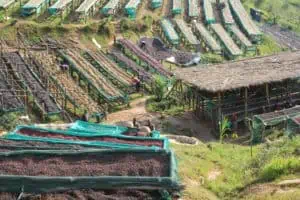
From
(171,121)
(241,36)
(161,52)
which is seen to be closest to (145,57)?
(161,52)

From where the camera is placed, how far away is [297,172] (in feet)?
44.1

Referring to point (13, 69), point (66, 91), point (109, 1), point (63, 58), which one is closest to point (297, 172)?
point (66, 91)

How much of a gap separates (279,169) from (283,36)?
35.8 m

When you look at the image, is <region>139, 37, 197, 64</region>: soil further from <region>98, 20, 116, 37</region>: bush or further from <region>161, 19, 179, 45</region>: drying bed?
<region>98, 20, 116, 37</region>: bush

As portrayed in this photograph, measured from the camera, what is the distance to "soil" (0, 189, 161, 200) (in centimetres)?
1020

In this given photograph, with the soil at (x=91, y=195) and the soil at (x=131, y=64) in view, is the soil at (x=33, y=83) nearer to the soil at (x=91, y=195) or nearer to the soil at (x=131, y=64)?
the soil at (x=131, y=64)

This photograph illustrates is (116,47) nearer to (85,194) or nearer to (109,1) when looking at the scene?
(109,1)

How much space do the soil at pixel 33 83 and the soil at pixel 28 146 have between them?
1176 cm

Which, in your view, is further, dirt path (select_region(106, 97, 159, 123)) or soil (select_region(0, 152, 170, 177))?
dirt path (select_region(106, 97, 159, 123))

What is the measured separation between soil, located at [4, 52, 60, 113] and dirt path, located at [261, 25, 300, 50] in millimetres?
23413

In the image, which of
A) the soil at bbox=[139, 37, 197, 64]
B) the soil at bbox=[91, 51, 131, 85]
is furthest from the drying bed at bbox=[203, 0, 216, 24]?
the soil at bbox=[91, 51, 131, 85]

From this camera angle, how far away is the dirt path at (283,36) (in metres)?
44.9

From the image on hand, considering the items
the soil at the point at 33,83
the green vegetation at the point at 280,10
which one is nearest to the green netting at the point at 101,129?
the soil at the point at 33,83

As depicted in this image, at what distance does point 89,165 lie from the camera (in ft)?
35.8
